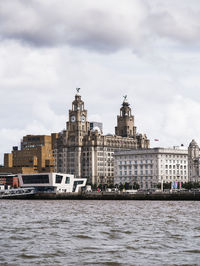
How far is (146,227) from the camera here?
5959 centimetres

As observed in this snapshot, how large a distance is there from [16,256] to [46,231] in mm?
15547

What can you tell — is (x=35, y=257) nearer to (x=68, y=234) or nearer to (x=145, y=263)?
(x=145, y=263)

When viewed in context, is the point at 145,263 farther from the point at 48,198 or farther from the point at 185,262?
the point at 48,198

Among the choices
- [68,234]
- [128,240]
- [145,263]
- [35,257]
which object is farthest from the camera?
[68,234]

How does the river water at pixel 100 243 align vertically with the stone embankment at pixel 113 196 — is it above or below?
below

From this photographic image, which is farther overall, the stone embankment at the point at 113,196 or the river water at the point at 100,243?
the stone embankment at the point at 113,196

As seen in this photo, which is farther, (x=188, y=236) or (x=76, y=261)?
(x=188, y=236)

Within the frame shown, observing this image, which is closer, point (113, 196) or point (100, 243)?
point (100, 243)

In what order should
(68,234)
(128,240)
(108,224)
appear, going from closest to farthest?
(128,240), (68,234), (108,224)

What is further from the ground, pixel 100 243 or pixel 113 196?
pixel 113 196

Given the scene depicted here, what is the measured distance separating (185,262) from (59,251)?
33.8 ft

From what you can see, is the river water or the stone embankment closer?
the river water

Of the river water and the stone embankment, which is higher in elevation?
the stone embankment

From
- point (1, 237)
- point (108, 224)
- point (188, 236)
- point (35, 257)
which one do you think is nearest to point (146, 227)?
point (108, 224)
